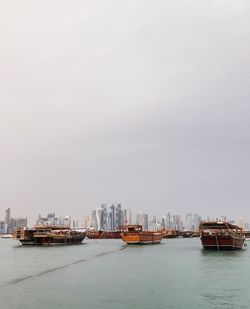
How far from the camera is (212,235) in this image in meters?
77.9

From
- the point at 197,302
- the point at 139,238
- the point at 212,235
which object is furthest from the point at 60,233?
the point at 197,302

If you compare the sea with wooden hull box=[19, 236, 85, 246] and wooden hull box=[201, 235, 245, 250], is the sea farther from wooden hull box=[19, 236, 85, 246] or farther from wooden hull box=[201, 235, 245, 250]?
wooden hull box=[19, 236, 85, 246]

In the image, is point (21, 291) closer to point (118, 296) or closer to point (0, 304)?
point (0, 304)

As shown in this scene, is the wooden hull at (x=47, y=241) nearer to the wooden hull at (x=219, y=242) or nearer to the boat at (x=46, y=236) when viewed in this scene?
the boat at (x=46, y=236)

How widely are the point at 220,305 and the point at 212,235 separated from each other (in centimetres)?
5143

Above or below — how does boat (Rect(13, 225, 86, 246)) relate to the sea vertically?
above

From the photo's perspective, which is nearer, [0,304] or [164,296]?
[0,304]

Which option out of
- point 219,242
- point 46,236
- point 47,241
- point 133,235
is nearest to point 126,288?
point 219,242

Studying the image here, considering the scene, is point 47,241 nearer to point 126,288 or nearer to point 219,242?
point 219,242

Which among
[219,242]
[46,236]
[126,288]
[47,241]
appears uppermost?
[46,236]

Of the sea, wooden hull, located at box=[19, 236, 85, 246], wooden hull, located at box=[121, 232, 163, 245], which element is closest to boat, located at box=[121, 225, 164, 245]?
wooden hull, located at box=[121, 232, 163, 245]

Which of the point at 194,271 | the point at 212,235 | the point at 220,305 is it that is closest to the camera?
the point at 220,305

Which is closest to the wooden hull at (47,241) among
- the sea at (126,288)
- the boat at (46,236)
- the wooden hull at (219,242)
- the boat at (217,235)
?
the boat at (46,236)

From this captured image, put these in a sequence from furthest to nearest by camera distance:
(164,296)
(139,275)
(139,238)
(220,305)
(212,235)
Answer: (139,238) → (212,235) → (139,275) → (164,296) → (220,305)
